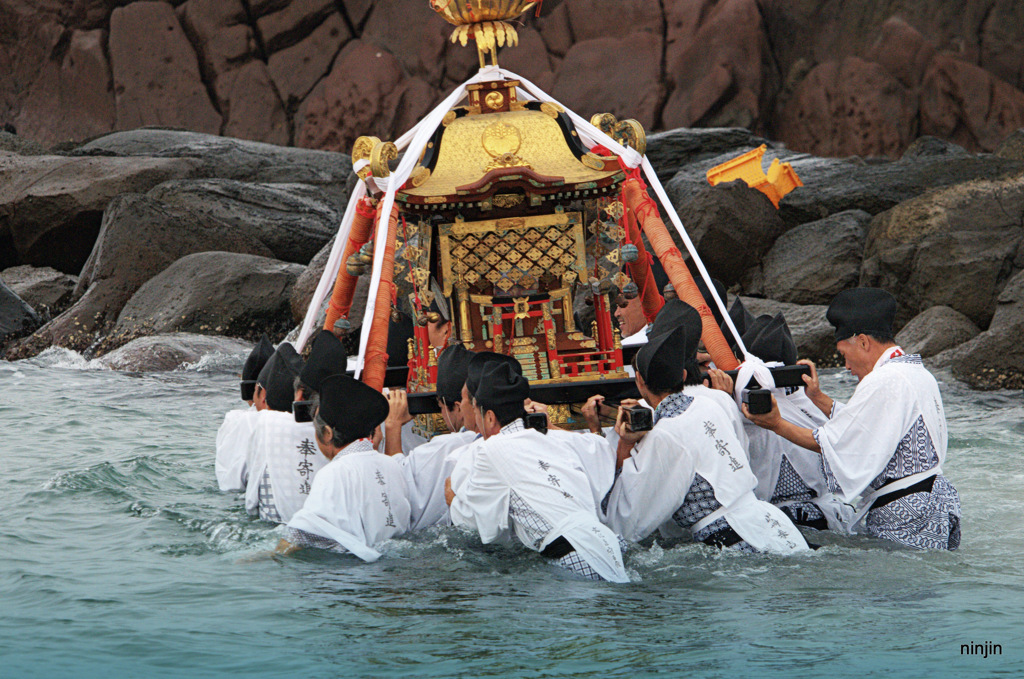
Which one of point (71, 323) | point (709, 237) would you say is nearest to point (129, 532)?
point (71, 323)

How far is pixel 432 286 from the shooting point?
6.87 metres

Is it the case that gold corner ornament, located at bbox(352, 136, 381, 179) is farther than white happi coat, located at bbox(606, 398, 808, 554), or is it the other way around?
gold corner ornament, located at bbox(352, 136, 381, 179)

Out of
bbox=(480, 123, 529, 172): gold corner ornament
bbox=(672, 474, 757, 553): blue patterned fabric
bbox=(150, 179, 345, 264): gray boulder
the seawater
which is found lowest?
the seawater

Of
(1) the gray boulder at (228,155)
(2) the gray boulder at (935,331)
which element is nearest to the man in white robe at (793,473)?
(2) the gray boulder at (935,331)

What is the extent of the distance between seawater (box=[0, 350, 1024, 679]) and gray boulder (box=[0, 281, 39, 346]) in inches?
364

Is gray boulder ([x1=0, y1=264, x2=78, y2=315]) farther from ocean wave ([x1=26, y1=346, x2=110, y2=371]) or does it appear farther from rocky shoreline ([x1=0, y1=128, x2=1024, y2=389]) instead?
ocean wave ([x1=26, y1=346, x2=110, y2=371])

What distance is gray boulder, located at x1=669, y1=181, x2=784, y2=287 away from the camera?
15.9 m

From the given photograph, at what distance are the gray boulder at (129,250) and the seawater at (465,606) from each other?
9144 mm

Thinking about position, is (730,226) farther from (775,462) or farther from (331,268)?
(775,462)

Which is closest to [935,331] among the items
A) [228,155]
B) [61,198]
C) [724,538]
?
[724,538]

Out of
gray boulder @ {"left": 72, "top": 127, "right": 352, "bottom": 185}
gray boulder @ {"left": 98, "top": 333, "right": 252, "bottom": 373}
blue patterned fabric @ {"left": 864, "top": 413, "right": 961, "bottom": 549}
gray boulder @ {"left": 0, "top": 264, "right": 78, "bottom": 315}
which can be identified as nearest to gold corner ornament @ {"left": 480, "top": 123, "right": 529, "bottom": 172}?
blue patterned fabric @ {"left": 864, "top": 413, "right": 961, "bottom": 549}

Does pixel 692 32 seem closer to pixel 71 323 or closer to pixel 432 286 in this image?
pixel 71 323

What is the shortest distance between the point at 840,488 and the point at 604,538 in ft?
4.32

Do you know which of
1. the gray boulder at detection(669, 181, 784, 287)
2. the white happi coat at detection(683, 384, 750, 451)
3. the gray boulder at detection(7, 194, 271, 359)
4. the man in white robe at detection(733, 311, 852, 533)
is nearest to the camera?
the white happi coat at detection(683, 384, 750, 451)
